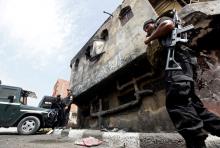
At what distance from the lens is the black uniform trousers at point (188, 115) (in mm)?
2689

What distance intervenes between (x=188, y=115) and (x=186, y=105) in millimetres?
154

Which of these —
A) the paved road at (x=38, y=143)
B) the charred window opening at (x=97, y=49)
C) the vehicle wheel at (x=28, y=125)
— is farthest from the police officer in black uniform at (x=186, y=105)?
the vehicle wheel at (x=28, y=125)

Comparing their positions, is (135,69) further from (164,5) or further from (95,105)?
(95,105)

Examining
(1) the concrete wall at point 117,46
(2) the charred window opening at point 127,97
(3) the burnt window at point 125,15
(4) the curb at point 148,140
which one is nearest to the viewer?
(4) the curb at point 148,140

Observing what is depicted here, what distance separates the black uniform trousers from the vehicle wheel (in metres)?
8.09

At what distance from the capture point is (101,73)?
9109 millimetres

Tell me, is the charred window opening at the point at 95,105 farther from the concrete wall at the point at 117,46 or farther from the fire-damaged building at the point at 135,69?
the concrete wall at the point at 117,46

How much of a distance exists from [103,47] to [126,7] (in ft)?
6.14

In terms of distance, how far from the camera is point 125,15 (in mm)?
8719

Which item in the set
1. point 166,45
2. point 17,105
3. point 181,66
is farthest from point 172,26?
point 17,105

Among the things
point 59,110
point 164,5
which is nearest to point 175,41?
point 164,5

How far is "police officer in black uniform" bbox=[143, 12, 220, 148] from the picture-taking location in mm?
2699

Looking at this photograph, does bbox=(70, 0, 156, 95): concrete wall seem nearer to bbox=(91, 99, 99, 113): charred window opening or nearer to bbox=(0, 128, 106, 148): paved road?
bbox=(91, 99, 99, 113): charred window opening

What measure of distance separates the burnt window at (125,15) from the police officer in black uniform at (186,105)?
502 cm
